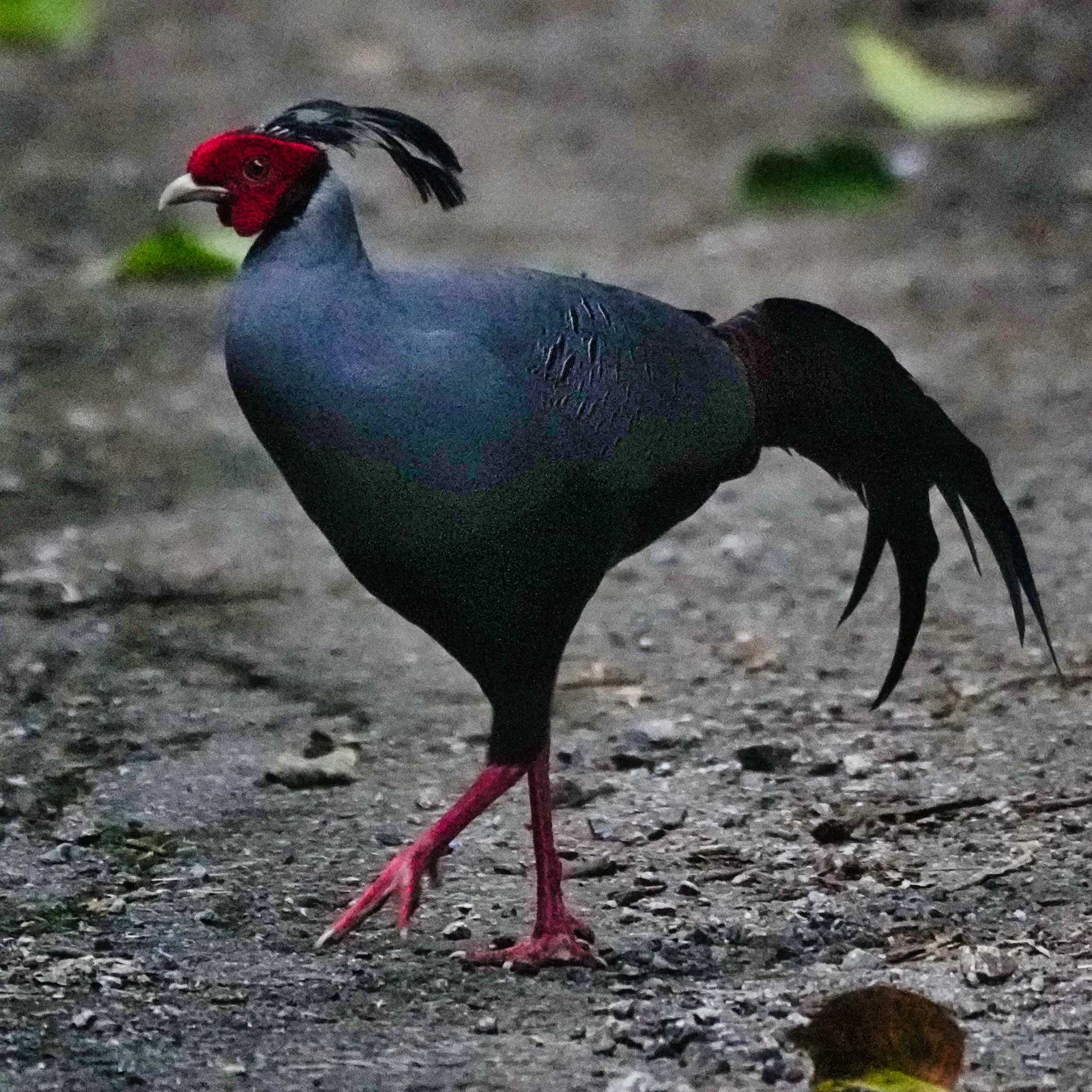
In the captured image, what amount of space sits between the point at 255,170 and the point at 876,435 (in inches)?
44.5

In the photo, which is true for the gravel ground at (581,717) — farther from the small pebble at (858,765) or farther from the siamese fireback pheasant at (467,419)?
the siamese fireback pheasant at (467,419)

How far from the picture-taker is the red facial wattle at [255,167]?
10.1ft

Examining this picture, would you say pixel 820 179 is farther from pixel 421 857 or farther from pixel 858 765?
pixel 421 857

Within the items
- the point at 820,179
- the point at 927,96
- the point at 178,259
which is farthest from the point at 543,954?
the point at 927,96

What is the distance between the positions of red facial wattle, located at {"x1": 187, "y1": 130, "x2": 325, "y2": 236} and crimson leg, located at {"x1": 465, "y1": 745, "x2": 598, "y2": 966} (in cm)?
93

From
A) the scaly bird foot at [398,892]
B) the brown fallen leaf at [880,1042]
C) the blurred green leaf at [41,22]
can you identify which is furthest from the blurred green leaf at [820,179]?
the brown fallen leaf at [880,1042]

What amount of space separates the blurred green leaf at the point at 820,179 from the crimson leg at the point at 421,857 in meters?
4.89

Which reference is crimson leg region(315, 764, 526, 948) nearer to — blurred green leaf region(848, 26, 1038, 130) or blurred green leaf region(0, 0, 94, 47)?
blurred green leaf region(848, 26, 1038, 130)

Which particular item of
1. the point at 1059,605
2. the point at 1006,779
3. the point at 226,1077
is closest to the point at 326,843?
the point at 226,1077

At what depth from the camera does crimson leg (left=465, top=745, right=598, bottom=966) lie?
312 cm

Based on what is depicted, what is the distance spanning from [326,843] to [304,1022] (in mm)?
754

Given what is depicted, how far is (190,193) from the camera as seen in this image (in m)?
3.10

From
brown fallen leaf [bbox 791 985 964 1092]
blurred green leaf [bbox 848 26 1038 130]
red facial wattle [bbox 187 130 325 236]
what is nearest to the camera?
brown fallen leaf [bbox 791 985 964 1092]

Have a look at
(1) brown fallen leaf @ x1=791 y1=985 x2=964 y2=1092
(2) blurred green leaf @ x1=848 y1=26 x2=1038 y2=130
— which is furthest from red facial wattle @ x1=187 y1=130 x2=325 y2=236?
(2) blurred green leaf @ x1=848 y1=26 x2=1038 y2=130
